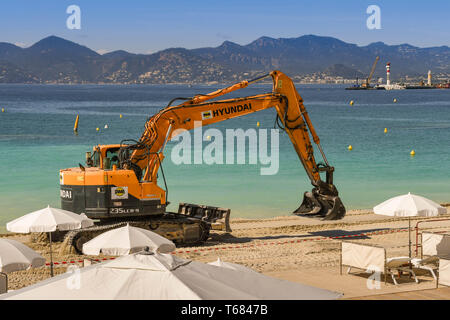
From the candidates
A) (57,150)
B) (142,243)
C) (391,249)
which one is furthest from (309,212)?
(57,150)

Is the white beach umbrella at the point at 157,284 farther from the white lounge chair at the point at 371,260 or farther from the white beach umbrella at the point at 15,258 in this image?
the white lounge chair at the point at 371,260

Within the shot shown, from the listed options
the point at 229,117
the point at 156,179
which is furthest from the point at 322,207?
the point at 156,179

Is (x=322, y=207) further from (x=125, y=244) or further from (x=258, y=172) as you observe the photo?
(x=258, y=172)

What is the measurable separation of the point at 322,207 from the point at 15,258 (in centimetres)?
1054

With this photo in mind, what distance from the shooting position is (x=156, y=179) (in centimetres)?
1925

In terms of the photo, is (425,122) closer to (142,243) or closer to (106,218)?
(106,218)

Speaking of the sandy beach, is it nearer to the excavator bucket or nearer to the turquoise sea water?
the excavator bucket

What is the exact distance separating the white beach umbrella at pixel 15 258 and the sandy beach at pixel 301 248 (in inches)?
117

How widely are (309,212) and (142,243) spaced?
876cm

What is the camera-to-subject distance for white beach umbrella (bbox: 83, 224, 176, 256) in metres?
12.7

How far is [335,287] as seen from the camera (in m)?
14.3

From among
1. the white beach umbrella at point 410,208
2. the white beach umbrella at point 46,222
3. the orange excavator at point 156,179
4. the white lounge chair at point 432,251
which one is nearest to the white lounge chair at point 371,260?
the white lounge chair at point 432,251

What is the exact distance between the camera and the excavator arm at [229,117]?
1941 centimetres

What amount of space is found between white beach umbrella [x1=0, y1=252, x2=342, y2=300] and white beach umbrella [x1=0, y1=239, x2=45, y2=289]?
3704mm
